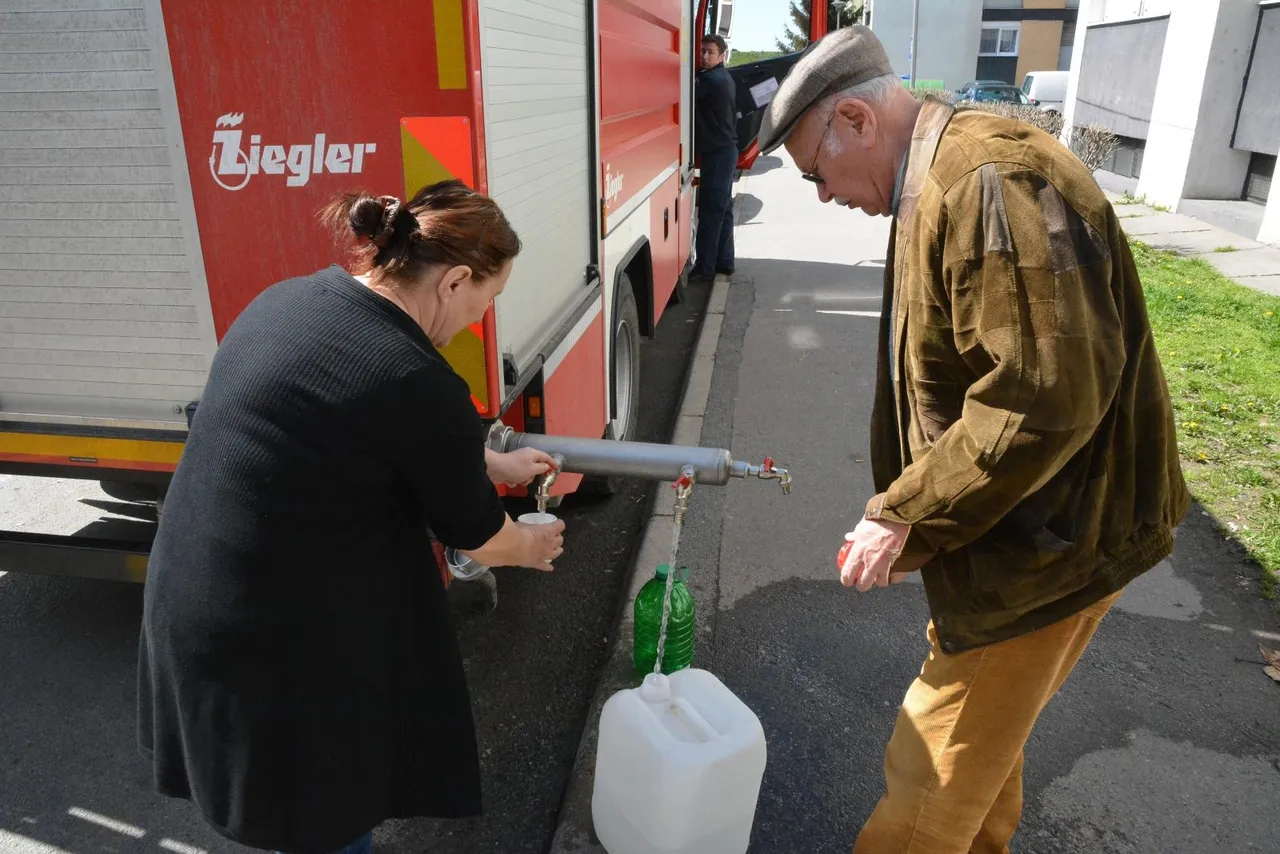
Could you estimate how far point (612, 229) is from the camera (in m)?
3.96

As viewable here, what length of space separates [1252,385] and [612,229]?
14.5 ft

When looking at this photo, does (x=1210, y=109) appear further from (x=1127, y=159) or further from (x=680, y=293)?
(x=680, y=293)

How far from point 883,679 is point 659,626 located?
0.78 metres

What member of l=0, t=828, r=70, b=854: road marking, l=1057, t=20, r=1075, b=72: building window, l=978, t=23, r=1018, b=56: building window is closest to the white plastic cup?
l=0, t=828, r=70, b=854: road marking

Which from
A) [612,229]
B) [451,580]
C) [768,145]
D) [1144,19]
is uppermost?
[1144,19]

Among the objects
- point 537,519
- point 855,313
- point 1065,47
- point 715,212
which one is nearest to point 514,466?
point 537,519

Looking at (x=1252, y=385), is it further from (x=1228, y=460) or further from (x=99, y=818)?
(x=99, y=818)

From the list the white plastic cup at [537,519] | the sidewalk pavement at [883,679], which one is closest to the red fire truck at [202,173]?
the white plastic cup at [537,519]

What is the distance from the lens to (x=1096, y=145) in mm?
15500

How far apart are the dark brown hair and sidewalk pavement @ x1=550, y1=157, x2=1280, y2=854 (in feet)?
5.27

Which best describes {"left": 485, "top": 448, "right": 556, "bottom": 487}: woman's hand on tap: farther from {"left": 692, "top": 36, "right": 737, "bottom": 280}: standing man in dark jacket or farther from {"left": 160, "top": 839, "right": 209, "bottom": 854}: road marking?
{"left": 692, "top": 36, "right": 737, "bottom": 280}: standing man in dark jacket

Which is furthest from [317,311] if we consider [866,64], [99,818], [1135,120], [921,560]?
[1135,120]

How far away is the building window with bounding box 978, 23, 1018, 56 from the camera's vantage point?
146ft

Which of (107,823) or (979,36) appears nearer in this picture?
(107,823)
